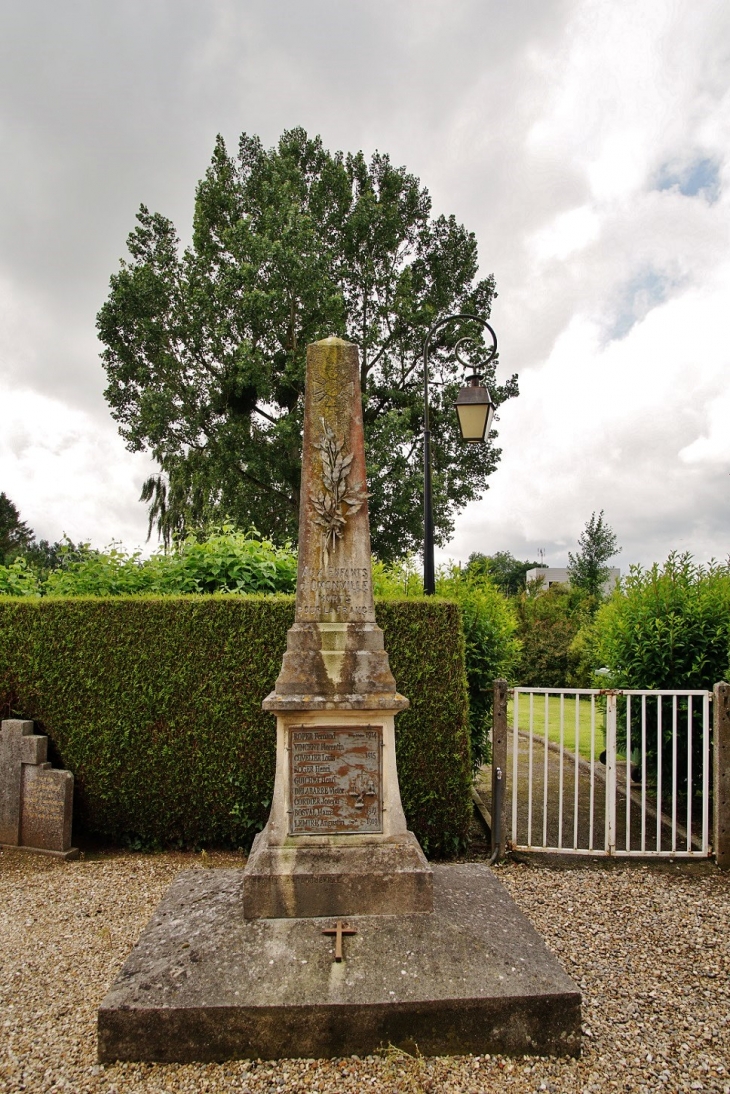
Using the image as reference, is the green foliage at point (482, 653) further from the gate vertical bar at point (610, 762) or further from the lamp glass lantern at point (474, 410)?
the lamp glass lantern at point (474, 410)

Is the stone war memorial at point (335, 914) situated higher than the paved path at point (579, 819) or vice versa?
the stone war memorial at point (335, 914)

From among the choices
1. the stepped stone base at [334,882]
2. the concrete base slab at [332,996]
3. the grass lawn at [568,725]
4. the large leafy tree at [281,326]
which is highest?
the large leafy tree at [281,326]

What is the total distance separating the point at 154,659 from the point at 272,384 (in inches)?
499

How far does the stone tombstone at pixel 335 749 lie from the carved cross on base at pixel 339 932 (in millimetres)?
135

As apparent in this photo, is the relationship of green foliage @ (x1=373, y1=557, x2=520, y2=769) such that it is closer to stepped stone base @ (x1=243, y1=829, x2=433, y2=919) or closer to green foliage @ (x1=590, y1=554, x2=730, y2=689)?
green foliage @ (x1=590, y1=554, x2=730, y2=689)


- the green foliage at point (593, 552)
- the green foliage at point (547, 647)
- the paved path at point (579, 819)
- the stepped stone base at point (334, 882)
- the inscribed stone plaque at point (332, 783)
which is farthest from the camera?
the green foliage at point (593, 552)

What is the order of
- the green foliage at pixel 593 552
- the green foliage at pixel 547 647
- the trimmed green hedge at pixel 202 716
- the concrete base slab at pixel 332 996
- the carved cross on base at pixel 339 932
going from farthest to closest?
the green foliage at pixel 593 552 < the green foliage at pixel 547 647 < the trimmed green hedge at pixel 202 716 < the carved cross on base at pixel 339 932 < the concrete base slab at pixel 332 996

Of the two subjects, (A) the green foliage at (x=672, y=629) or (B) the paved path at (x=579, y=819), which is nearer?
(B) the paved path at (x=579, y=819)

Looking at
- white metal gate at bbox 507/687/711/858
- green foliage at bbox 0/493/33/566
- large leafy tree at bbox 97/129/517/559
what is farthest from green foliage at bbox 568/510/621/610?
green foliage at bbox 0/493/33/566

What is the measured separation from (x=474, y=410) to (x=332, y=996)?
5144 millimetres

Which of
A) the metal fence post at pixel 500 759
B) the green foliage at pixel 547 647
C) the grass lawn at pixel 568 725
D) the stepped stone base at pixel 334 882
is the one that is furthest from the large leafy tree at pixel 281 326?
the stepped stone base at pixel 334 882

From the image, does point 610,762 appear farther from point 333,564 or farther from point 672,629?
point 333,564

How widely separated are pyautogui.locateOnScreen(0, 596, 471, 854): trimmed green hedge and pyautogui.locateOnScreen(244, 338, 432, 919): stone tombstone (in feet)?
5.80

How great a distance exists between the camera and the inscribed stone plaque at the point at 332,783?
3.40m
